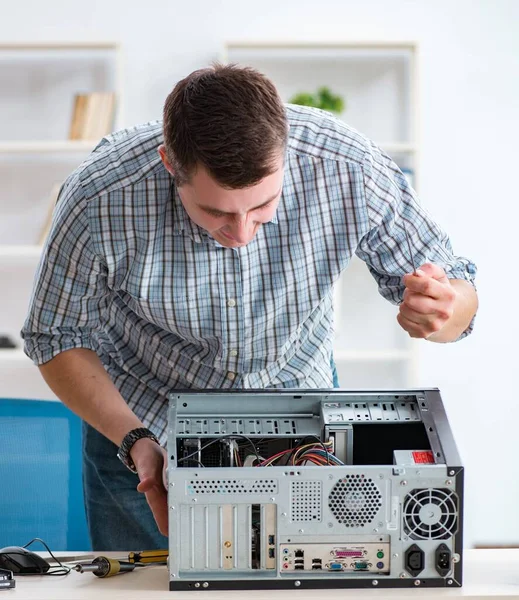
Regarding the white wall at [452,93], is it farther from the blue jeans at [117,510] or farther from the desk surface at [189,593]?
the desk surface at [189,593]

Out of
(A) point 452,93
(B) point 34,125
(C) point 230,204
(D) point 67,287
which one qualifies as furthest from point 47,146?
(C) point 230,204

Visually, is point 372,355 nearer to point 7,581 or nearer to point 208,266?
point 208,266

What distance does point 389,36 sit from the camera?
9.59ft

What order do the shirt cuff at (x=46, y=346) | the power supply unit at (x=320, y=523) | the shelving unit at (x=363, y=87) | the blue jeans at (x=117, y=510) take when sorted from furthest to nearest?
1. the shelving unit at (x=363, y=87)
2. the blue jeans at (x=117, y=510)
3. the shirt cuff at (x=46, y=346)
4. the power supply unit at (x=320, y=523)

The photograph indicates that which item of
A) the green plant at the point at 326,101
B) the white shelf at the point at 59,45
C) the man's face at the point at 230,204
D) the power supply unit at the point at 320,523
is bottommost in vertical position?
the power supply unit at the point at 320,523

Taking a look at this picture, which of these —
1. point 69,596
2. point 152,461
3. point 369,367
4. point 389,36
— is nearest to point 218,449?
point 152,461

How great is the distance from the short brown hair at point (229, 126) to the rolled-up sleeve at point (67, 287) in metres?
0.28

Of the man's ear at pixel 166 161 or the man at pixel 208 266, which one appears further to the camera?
the man at pixel 208 266

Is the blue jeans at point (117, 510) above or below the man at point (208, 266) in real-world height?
below

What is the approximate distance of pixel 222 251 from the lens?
1322 mm

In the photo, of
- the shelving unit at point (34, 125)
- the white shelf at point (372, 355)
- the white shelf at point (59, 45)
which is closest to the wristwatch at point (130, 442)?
the white shelf at point (372, 355)

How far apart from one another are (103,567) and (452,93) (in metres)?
2.30

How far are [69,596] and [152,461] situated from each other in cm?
22

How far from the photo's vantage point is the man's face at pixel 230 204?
1070 mm
